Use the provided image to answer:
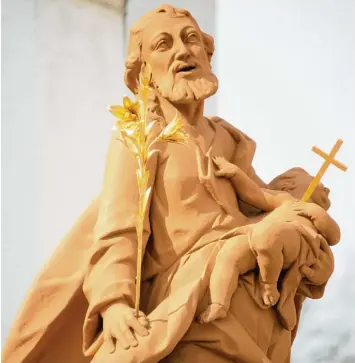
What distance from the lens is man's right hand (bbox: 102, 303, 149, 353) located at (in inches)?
126

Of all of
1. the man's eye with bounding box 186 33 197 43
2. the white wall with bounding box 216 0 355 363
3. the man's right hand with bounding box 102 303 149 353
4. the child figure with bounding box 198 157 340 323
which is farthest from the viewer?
the white wall with bounding box 216 0 355 363

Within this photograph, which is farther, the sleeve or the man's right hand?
the sleeve

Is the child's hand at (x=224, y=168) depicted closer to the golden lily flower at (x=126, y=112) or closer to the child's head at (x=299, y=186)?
the child's head at (x=299, y=186)

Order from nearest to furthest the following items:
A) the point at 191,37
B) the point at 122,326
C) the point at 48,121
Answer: the point at 122,326 → the point at 191,37 → the point at 48,121

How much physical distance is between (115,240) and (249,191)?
47cm

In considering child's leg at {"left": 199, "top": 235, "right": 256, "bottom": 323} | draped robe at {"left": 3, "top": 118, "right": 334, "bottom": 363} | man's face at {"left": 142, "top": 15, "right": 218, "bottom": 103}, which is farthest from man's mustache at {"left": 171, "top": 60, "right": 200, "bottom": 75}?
child's leg at {"left": 199, "top": 235, "right": 256, "bottom": 323}

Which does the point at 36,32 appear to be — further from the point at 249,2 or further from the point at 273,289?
the point at 273,289

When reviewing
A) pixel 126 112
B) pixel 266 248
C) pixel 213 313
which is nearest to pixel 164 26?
pixel 126 112

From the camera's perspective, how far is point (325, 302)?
15.8ft

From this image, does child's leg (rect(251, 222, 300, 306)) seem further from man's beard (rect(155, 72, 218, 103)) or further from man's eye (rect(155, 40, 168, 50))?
man's eye (rect(155, 40, 168, 50))

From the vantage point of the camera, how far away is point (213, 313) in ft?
10.8

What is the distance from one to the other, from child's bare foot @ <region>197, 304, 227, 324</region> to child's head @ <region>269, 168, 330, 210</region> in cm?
56

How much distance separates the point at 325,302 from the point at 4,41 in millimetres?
1720

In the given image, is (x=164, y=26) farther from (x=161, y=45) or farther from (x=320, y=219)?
(x=320, y=219)
